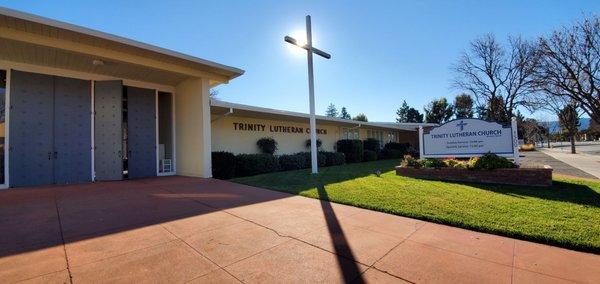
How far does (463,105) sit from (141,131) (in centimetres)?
4982

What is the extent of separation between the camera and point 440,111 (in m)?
51.1

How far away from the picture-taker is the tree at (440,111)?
50.9 meters

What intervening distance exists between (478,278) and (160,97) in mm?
12017

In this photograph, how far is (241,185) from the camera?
8.52 metres

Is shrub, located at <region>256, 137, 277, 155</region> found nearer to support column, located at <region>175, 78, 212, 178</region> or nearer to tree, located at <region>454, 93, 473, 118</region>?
support column, located at <region>175, 78, 212, 178</region>

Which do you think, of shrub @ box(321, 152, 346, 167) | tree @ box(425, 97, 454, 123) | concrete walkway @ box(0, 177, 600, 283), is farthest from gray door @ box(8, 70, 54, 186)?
tree @ box(425, 97, 454, 123)

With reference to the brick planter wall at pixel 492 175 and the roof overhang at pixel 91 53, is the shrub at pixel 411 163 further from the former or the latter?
the roof overhang at pixel 91 53

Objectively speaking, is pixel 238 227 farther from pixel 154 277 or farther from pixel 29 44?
pixel 29 44

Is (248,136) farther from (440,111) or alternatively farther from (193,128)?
(440,111)

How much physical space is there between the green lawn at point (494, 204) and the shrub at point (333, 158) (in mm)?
8162

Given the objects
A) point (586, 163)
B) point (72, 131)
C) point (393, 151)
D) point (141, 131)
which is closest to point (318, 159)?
point (141, 131)

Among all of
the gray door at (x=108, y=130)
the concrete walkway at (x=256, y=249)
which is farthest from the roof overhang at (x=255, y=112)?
the concrete walkway at (x=256, y=249)

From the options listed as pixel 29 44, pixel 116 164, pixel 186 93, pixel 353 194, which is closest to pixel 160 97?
pixel 186 93

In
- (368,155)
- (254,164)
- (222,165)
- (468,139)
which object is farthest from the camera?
(368,155)
